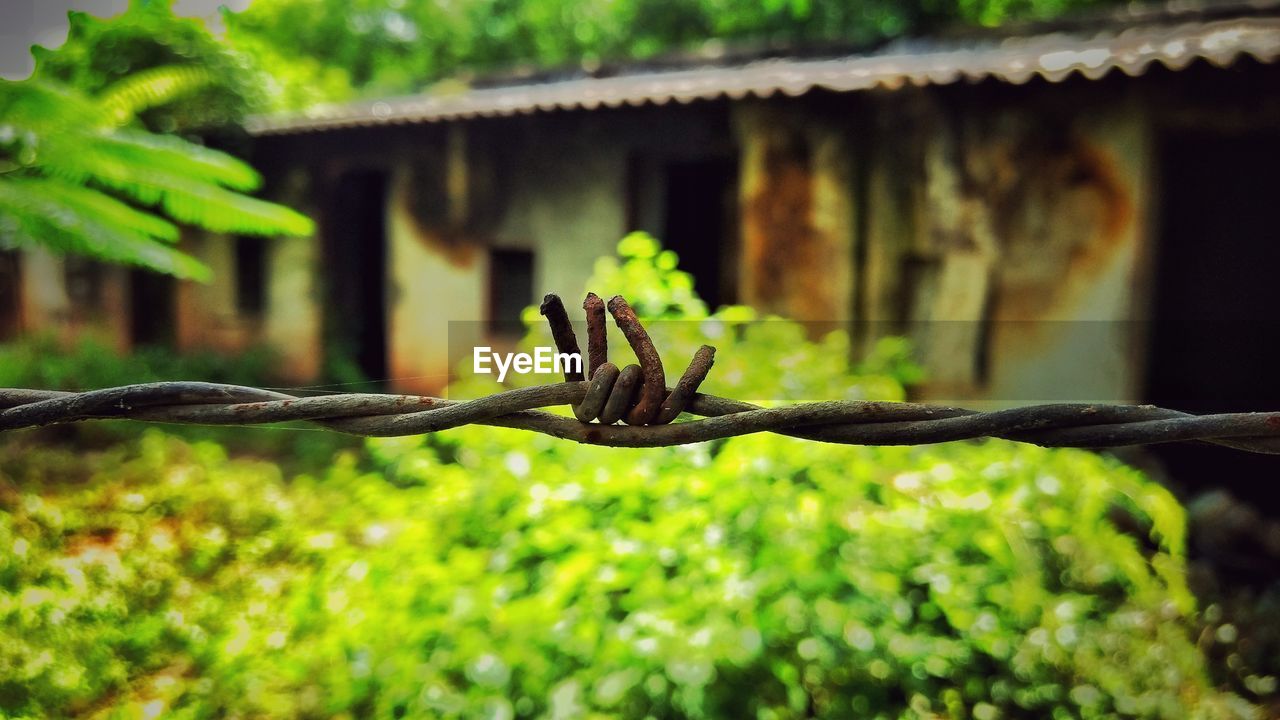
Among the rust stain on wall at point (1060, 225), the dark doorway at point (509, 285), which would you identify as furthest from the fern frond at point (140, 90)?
the rust stain on wall at point (1060, 225)

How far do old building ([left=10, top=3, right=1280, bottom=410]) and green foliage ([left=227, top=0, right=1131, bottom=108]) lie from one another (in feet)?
24.3

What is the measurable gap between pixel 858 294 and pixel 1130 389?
4.25 ft

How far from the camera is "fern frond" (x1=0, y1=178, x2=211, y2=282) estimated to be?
2.51m

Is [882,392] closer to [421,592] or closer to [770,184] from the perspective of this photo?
[421,592]

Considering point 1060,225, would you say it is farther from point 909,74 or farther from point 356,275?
point 356,275

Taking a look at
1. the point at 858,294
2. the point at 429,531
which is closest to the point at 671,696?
the point at 429,531

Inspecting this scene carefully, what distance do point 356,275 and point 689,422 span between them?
705 cm

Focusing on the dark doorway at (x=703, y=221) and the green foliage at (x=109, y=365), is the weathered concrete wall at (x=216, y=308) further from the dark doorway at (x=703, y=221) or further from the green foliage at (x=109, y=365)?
the dark doorway at (x=703, y=221)

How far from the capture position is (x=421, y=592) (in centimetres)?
192

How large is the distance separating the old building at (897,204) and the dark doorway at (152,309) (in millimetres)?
436

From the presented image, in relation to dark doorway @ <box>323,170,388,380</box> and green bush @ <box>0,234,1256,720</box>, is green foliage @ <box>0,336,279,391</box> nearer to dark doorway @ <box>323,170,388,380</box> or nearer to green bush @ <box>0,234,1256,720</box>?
dark doorway @ <box>323,170,388,380</box>

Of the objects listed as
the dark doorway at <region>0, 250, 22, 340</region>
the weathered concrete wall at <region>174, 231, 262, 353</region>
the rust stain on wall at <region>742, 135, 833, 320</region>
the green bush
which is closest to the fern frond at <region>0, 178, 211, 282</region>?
the green bush

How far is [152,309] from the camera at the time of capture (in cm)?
714

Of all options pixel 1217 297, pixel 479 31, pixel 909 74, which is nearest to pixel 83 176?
pixel 909 74
